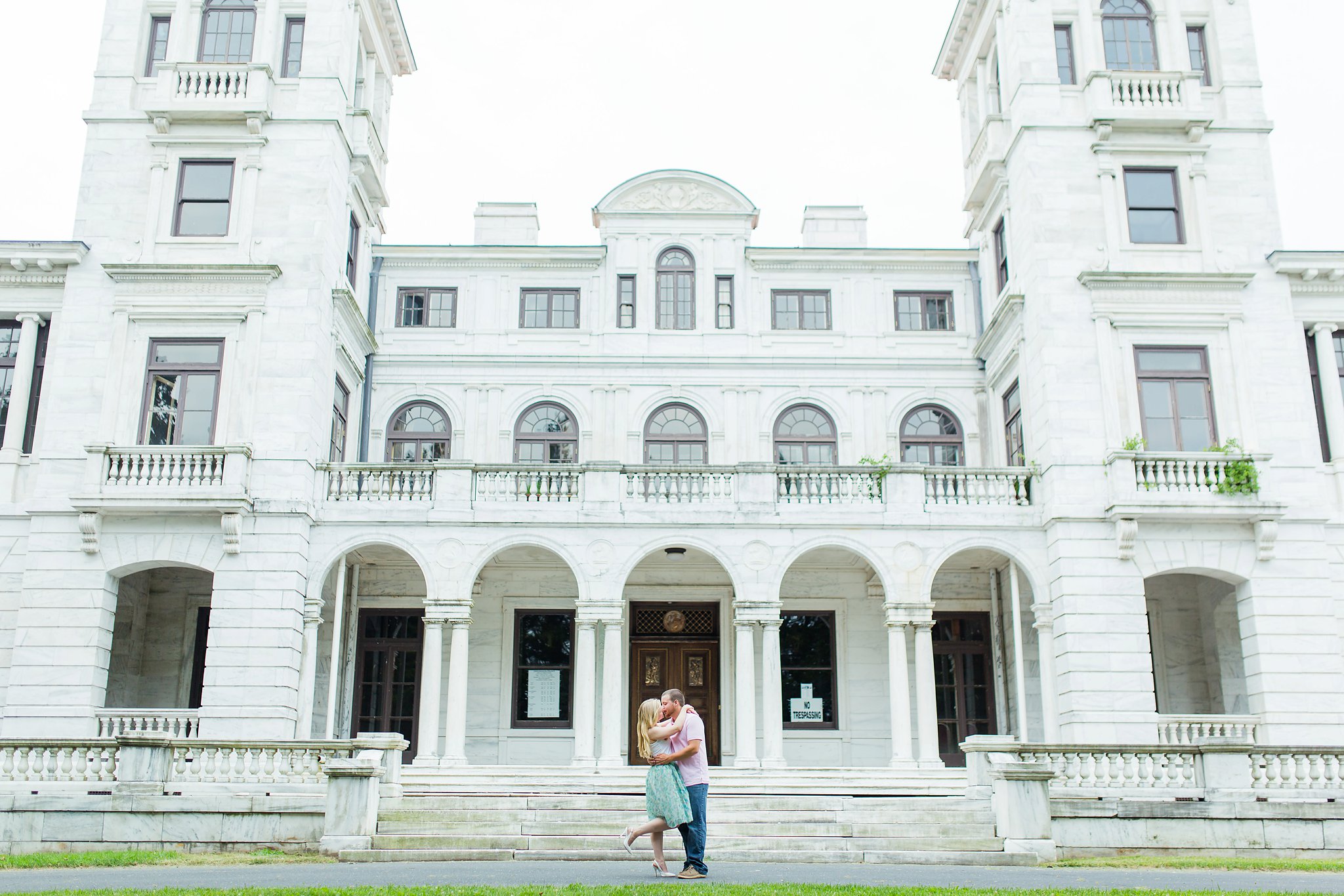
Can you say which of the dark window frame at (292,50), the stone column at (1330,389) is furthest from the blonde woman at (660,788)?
the dark window frame at (292,50)

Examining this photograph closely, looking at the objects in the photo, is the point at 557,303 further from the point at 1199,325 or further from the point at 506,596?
the point at 1199,325

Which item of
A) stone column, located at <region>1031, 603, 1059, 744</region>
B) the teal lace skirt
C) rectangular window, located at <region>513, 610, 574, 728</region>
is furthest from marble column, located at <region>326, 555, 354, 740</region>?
stone column, located at <region>1031, 603, 1059, 744</region>

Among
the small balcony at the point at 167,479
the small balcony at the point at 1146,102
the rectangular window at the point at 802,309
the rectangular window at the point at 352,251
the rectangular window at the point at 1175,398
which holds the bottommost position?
the small balcony at the point at 167,479

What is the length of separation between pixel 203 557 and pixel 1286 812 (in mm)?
18384

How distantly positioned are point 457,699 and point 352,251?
36.7 feet

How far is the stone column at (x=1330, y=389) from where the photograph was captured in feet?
78.7

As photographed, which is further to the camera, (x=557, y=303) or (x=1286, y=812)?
(x=557, y=303)

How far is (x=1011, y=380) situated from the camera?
25781mm

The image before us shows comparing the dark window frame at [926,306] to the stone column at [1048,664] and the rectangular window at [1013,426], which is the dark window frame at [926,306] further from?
the stone column at [1048,664]

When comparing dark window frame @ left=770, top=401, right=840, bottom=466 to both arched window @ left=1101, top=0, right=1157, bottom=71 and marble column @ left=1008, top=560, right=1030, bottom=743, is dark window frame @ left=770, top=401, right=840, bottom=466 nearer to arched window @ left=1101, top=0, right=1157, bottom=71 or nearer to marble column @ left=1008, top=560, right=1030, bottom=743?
marble column @ left=1008, top=560, right=1030, bottom=743

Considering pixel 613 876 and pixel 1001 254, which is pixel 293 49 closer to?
pixel 1001 254

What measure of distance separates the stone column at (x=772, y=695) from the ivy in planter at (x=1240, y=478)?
8.72 m

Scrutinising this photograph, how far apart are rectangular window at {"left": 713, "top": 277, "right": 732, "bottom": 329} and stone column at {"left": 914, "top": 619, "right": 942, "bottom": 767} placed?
359 inches

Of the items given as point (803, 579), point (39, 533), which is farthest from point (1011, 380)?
point (39, 533)
